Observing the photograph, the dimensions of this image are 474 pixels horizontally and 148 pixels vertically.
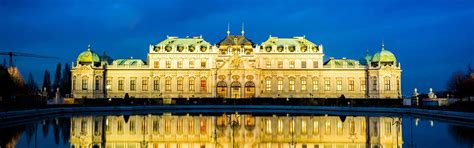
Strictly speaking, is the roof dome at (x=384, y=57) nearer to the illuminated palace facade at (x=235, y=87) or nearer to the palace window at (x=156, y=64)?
the illuminated palace facade at (x=235, y=87)

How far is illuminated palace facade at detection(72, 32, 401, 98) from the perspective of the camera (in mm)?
90000

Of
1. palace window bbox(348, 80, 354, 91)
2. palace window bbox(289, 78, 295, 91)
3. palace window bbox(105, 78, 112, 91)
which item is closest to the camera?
palace window bbox(289, 78, 295, 91)

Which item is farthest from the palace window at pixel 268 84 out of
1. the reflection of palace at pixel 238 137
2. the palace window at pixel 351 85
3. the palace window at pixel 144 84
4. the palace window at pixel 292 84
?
the reflection of palace at pixel 238 137

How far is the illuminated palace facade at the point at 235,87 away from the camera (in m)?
90.0

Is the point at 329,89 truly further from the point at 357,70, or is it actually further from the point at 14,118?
the point at 14,118

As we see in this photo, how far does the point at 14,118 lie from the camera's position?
41.2 metres

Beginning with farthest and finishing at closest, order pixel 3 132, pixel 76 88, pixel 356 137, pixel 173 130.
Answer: pixel 76 88 < pixel 173 130 < pixel 3 132 < pixel 356 137

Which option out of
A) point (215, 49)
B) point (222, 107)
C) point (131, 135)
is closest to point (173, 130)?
point (131, 135)

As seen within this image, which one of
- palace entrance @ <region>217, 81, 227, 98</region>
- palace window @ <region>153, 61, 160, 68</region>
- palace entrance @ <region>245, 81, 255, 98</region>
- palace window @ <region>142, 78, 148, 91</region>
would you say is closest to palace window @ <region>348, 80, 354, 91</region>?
palace entrance @ <region>245, 81, 255, 98</region>

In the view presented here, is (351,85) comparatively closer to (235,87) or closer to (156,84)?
(235,87)

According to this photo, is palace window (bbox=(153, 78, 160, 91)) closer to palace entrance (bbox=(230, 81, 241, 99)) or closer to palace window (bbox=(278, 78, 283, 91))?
palace entrance (bbox=(230, 81, 241, 99))

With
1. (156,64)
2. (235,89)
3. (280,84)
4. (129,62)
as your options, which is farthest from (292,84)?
(129,62)

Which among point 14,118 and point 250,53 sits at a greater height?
point 250,53

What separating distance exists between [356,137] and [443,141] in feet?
13.0
